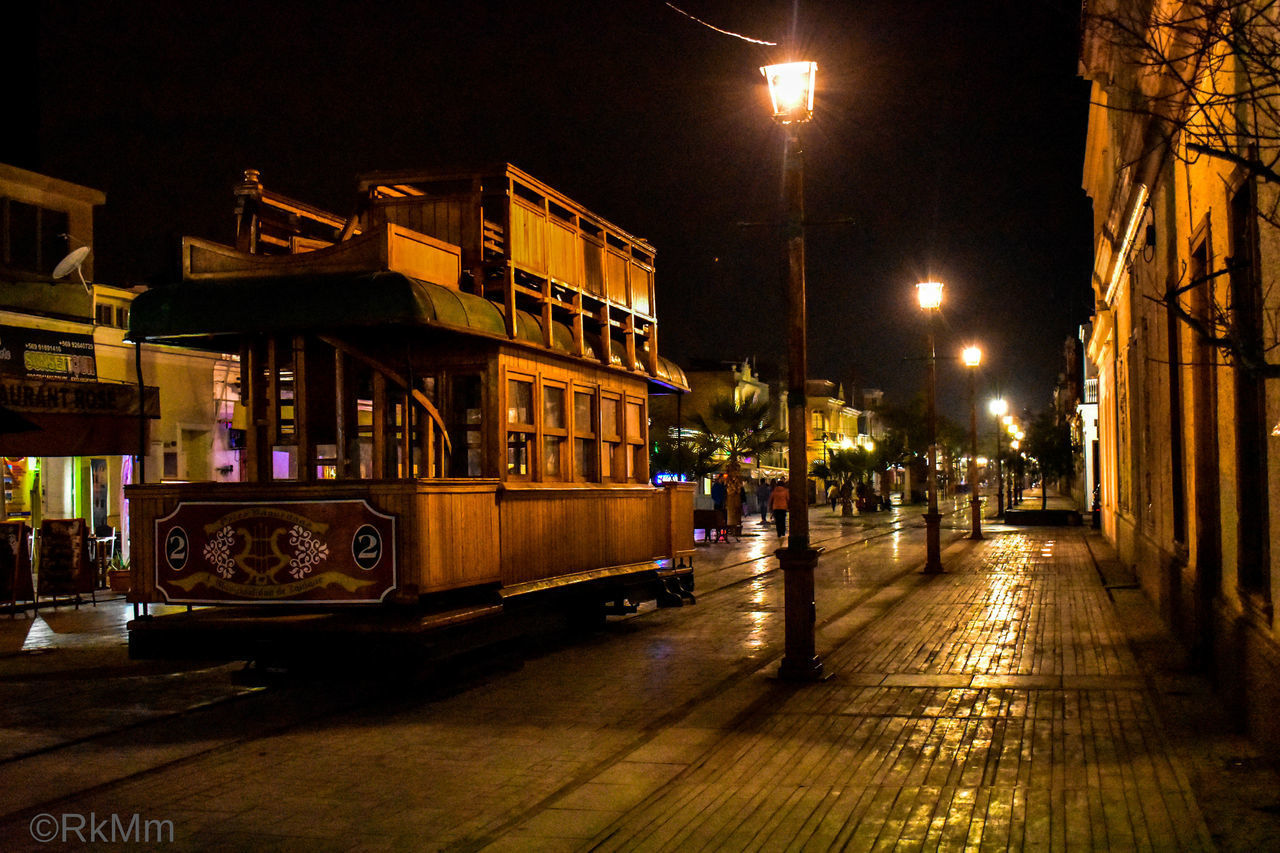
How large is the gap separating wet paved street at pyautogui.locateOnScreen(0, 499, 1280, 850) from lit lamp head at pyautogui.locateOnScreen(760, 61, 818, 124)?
4845 millimetres

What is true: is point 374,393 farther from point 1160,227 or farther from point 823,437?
point 823,437

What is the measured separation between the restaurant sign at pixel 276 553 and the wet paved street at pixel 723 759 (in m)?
0.94

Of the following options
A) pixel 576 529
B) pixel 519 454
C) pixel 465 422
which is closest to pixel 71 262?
pixel 465 422

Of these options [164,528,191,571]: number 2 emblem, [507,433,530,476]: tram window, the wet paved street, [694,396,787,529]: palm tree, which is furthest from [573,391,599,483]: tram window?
[694,396,787,529]: palm tree

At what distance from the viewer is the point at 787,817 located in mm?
6219

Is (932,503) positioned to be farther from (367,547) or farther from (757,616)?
(367,547)

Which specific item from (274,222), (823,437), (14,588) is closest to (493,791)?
(274,222)

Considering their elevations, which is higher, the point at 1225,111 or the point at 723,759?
the point at 1225,111

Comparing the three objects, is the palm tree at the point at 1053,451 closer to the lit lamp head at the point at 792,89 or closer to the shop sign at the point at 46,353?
the shop sign at the point at 46,353

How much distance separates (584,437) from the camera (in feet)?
41.9

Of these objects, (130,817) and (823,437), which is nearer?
(130,817)

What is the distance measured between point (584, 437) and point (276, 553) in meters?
4.10

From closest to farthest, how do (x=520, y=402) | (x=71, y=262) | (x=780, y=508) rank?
(x=520, y=402), (x=71, y=262), (x=780, y=508)

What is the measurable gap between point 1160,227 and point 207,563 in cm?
975
